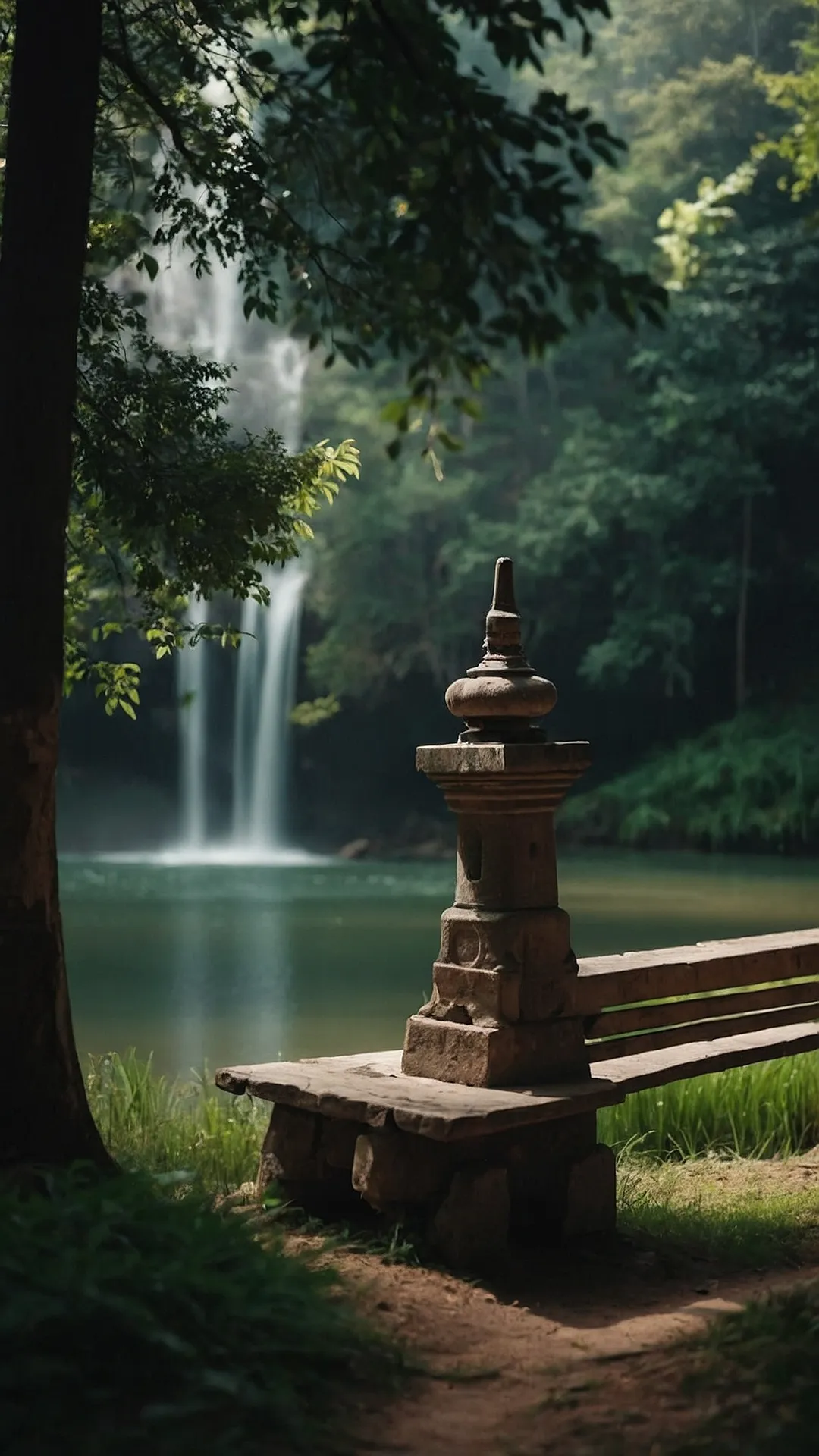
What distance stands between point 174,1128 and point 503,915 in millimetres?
2590

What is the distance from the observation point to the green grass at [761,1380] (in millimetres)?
3291

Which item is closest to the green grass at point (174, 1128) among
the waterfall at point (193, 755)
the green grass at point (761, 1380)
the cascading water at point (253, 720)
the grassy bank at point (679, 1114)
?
the grassy bank at point (679, 1114)

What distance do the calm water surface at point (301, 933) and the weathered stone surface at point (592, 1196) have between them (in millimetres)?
5640

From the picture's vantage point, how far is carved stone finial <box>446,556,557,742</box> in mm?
5574

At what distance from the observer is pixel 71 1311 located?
3.48m

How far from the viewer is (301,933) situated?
1747cm

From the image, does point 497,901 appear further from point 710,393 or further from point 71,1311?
point 710,393

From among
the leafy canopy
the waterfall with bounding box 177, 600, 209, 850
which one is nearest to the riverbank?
the leafy canopy

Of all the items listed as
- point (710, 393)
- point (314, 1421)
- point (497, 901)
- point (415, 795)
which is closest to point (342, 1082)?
point (497, 901)

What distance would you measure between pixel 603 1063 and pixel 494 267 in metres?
3.01

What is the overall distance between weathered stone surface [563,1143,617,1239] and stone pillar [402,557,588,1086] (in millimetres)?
287

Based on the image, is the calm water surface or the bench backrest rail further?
the calm water surface

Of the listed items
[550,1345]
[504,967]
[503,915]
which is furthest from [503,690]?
[550,1345]

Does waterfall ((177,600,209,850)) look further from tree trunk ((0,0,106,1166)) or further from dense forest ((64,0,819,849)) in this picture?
tree trunk ((0,0,106,1166))
